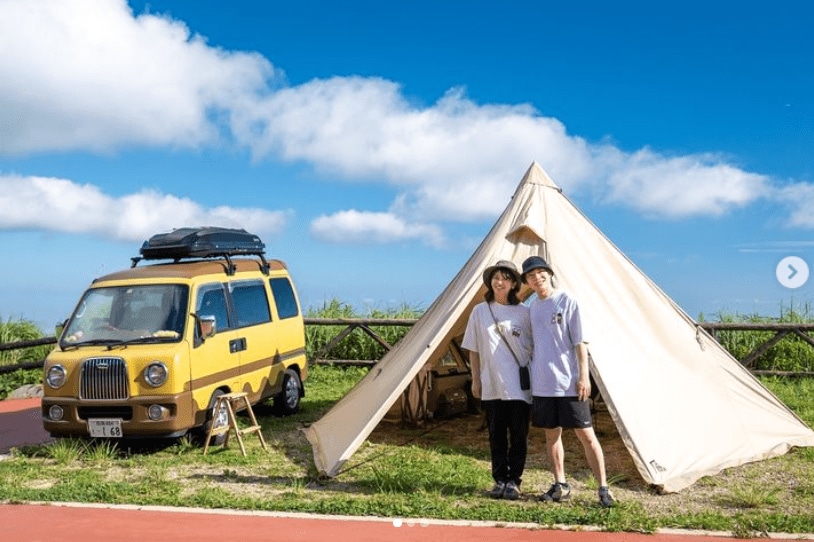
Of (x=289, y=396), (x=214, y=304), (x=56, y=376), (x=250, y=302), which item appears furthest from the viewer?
(x=289, y=396)

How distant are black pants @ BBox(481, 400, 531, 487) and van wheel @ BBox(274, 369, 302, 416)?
524cm

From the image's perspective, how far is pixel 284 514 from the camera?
23.8 ft

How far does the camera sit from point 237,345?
10992mm

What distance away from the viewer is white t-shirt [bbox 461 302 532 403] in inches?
297

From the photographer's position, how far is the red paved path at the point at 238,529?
662cm

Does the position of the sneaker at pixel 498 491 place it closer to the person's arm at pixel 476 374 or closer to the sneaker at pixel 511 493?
the sneaker at pixel 511 493

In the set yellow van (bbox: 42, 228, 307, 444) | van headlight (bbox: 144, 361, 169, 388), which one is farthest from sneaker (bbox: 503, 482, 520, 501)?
van headlight (bbox: 144, 361, 169, 388)

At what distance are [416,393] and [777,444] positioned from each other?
14.3ft

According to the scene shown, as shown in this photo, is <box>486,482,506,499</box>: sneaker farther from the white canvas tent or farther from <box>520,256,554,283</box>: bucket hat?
<box>520,256,554,283</box>: bucket hat

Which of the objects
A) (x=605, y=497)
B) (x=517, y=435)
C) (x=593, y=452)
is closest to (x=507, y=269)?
(x=517, y=435)

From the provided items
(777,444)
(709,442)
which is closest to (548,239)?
(709,442)

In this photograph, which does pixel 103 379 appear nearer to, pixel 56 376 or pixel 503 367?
pixel 56 376

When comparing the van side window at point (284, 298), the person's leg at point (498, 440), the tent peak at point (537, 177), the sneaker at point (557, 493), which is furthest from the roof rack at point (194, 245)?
the sneaker at point (557, 493)

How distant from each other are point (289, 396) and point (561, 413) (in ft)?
19.9
